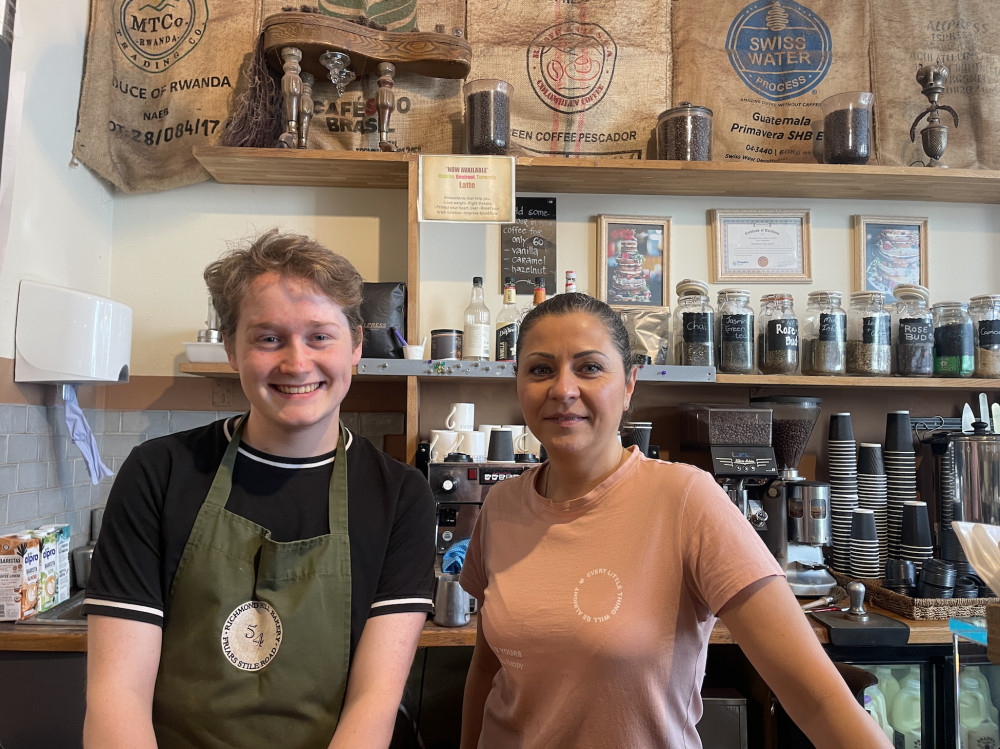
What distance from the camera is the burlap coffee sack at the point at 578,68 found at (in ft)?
9.37

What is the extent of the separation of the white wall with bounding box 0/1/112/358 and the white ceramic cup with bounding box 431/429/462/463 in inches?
52.3

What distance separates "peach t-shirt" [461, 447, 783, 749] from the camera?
1.14 metres

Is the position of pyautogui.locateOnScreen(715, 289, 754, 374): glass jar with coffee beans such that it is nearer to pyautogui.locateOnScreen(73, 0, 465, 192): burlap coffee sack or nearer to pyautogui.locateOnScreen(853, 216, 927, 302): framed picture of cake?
pyautogui.locateOnScreen(853, 216, 927, 302): framed picture of cake

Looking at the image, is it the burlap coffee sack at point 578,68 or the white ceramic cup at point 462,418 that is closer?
the white ceramic cup at point 462,418

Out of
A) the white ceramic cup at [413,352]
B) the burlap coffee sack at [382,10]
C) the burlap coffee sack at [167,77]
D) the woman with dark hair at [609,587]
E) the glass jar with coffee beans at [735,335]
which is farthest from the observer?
the burlap coffee sack at [382,10]

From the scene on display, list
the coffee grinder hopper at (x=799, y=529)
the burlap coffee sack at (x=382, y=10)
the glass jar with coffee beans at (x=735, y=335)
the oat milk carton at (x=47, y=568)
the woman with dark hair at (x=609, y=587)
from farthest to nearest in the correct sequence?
the burlap coffee sack at (x=382, y=10)
the glass jar with coffee beans at (x=735, y=335)
the coffee grinder hopper at (x=799, y=529)
the oat milk carton at (x=47, y=568)
the woman with dark hair at (x=609, y=587)

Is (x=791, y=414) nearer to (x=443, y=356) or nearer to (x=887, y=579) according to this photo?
(x=887, y=579)

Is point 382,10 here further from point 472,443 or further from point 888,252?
point 888,252

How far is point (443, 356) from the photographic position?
2.54 m

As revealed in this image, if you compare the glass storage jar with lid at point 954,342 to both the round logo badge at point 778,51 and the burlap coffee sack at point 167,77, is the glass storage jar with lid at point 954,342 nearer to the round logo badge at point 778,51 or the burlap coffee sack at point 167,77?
the round logo badge at point 778,51

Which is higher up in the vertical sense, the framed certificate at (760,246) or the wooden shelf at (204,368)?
the framed certificate at (760,246)

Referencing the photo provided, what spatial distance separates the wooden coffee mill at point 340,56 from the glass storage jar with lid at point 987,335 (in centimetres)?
214

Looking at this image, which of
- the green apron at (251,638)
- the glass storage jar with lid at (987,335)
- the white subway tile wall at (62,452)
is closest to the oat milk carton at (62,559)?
the white subway tile wall at (62,452)

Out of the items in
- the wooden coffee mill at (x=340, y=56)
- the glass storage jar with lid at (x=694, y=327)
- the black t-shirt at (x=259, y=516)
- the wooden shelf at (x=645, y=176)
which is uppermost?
the wooden coffee mill at (x=340, y=56)
